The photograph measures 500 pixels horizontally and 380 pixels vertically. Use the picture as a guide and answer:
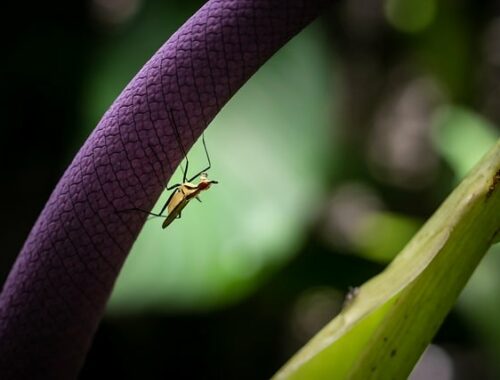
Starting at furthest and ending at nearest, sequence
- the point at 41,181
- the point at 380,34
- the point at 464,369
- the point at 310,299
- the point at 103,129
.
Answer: the point at 380,34, the point at 464,369, the point at 310,299, the point at 41,181, the point at 103,129

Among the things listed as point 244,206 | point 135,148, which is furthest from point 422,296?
point 244,206

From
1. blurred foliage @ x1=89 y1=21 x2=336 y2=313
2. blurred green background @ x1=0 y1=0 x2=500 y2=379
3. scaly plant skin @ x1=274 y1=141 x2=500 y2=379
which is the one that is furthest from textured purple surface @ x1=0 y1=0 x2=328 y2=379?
blurred green background @ x1=0 y1=0 x2=500 y2=379

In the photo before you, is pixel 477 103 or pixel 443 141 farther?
pixel 477 103

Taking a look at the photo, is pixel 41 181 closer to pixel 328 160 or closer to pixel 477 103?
pixel 328 160

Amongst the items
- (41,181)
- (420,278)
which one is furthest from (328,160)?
(420,278)

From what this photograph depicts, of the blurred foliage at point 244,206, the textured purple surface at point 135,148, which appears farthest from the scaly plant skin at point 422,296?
the blurred foliage at point 244,206

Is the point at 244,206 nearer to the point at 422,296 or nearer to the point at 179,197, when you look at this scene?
the point at 179,197

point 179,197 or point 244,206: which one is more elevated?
Result: point 244,206
